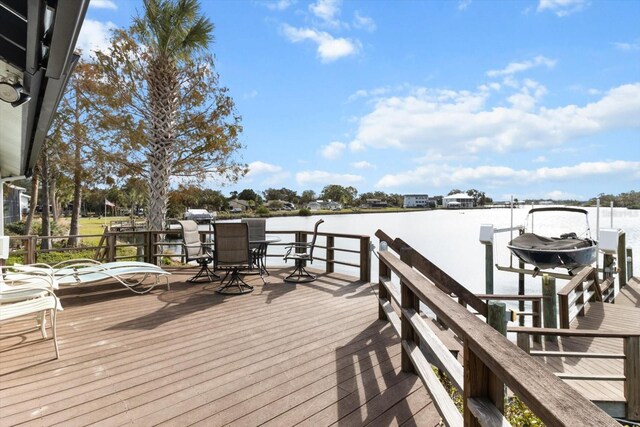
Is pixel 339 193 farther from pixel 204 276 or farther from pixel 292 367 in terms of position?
pixel 292 367

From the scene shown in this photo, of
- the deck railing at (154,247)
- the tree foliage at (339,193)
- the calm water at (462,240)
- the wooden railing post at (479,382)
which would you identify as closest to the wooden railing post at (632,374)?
the wooden railing post at (479,382)

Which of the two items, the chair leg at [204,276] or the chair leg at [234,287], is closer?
the chair leg at [234,287]

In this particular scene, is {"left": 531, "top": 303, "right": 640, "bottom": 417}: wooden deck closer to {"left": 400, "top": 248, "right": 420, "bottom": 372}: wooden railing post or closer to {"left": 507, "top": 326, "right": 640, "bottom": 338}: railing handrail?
{"left": 507, "top": 326, "right": 640, "bottom": 338}: railing handrail

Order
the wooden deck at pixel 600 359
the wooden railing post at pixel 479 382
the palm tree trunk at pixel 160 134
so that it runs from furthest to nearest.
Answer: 1. the palm tree trunk at pixel 160 134
2. the wooden deck at pixel 600 359
3. the wooden railing post at pixel 479 382

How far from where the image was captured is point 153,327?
3.55m

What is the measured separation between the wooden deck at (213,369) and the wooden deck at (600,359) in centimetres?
125

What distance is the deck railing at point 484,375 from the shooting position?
0.74 meters

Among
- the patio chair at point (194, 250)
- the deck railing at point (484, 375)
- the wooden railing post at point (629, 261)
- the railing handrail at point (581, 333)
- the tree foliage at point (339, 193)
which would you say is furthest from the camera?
the tree foliage at point (339, 193)

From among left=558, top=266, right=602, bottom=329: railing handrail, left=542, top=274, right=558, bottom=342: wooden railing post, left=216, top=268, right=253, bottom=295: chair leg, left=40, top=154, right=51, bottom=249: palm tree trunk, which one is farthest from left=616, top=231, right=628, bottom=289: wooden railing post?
left=40, top=154, right=51, bottom=249: palm tree trunk

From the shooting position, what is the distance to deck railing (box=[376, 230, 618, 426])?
74 centimetres

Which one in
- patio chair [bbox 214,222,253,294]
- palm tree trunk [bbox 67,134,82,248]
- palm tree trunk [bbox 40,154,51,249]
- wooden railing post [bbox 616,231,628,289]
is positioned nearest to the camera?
patio chair [bbox 214,222,253,294]

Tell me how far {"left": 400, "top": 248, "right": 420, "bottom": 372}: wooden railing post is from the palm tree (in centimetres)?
801

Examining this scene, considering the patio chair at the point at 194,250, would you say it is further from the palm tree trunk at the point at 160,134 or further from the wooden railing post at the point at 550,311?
the wooden railing post at the point at 550,311

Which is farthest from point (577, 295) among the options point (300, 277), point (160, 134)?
point (160, 134)
